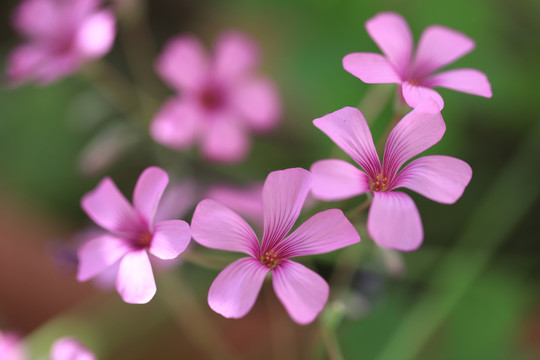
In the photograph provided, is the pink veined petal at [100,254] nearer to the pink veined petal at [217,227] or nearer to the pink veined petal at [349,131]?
the pink veined petal at [217,227]

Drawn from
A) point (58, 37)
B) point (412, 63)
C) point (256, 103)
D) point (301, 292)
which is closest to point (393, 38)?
point (412, 63)

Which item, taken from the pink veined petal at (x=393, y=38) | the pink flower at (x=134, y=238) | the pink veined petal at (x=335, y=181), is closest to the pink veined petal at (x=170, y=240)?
the pink flower at (x=134, y=238)

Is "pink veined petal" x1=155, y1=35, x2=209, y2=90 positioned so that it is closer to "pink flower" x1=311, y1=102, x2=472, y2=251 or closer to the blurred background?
the blurred background

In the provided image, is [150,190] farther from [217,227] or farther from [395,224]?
[395,224]

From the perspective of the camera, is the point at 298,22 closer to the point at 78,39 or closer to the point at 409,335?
the point at 78,39

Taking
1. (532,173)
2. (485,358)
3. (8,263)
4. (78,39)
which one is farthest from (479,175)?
(8,263)

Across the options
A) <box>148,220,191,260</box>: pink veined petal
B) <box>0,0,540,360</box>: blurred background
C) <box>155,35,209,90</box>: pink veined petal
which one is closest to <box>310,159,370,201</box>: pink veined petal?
<box>148,220,191,260</box>: pink veined petal
